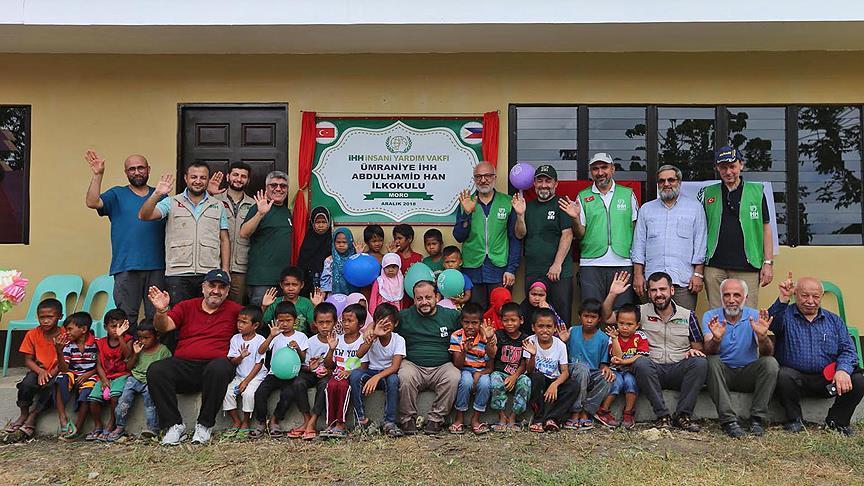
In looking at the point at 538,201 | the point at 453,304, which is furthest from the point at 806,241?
the point at 453,304

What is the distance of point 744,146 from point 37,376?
6.28 m

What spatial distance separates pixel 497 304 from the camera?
5711mm

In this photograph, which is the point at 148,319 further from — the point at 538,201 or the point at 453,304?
the point at 538,201

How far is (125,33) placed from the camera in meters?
6.02

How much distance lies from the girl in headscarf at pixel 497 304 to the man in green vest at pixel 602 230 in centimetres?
68

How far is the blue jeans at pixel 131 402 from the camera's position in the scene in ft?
16.3

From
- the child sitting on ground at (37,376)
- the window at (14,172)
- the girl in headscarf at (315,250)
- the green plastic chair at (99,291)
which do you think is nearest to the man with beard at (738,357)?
the girl in headscarf at (315,250)

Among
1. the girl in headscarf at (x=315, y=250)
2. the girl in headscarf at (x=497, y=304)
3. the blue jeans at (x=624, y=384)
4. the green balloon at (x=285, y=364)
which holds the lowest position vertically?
the blue jeans at (x=624, y=384)

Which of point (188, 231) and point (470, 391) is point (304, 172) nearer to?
point (188, 231)

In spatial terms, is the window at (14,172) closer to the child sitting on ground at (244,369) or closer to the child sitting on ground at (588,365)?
the child sitting on ground at (244,369)

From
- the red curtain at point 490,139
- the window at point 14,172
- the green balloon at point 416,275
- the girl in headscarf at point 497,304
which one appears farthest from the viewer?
the window at point 14,172

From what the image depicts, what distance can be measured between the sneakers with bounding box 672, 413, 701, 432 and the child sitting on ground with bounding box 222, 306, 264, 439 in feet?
9.77

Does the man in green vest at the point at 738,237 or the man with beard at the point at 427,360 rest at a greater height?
the man in green vest at the point at 738,237

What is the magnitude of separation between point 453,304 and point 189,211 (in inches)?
87.1
